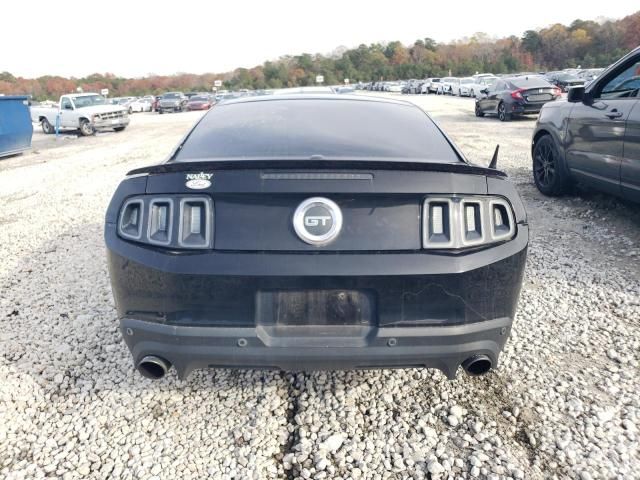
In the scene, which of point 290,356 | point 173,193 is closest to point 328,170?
point 173,193

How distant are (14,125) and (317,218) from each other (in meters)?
14.6

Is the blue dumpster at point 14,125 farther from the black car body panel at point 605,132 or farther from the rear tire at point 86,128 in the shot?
the black car body panel at point 605,132

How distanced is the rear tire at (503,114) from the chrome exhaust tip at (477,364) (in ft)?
52.8

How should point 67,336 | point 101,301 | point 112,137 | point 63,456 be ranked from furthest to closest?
1. point 112,137
2. point 101,301
3. point 67,336
4. point 63,456

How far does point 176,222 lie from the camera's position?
6.83ft

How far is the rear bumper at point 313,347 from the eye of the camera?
6.73 feet

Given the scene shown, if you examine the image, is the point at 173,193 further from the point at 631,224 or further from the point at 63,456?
the point at 631,224

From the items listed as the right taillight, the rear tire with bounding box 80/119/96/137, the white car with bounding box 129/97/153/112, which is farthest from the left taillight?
the white car with bounding box 129/97/153/112

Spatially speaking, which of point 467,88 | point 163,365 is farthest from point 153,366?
point 467,88

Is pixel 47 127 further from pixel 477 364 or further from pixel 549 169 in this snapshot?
pixel 477 364

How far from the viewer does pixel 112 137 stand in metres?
18.8

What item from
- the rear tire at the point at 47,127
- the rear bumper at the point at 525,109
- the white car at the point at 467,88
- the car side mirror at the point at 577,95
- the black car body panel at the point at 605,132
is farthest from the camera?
the white car at the point at 467,88

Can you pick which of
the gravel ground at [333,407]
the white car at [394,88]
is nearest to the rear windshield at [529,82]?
the gravel ground at [333,407]

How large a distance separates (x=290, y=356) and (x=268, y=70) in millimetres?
97442
